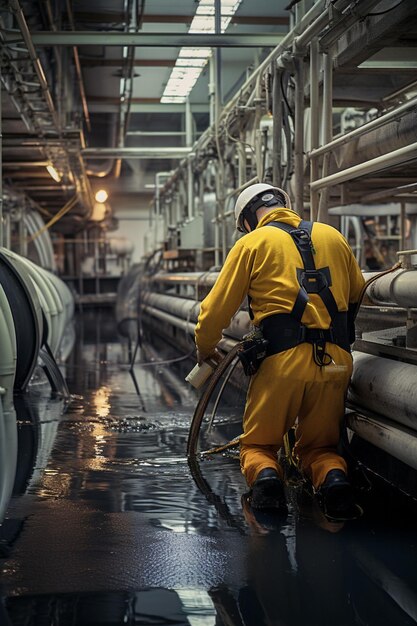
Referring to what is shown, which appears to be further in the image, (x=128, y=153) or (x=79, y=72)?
(x=128, y=153)

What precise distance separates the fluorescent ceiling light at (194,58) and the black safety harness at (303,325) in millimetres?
4543

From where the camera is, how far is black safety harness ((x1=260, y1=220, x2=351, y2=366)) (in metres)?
3.80

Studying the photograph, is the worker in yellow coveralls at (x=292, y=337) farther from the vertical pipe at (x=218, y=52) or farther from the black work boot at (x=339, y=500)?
the vertical pipe at (x=218, y=52)

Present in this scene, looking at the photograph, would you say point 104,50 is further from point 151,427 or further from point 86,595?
point 86,595

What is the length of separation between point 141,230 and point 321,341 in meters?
26.1

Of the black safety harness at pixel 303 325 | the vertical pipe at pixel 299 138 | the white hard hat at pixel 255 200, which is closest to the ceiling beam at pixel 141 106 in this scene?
the vertical pipe at pixel 299 138

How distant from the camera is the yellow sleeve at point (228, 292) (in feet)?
13.0

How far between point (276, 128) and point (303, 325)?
2.67 m

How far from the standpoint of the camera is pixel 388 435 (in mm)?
3613

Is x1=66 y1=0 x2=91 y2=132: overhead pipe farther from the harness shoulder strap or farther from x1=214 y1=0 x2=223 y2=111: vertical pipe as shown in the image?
the harness shoulder strap

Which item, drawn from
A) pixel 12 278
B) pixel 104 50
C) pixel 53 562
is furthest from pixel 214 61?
pixel 53 562

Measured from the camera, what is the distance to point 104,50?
11148 mm

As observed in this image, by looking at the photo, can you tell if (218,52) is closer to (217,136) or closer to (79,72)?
(217,136)

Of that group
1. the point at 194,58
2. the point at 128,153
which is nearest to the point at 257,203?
the point at 194,58
